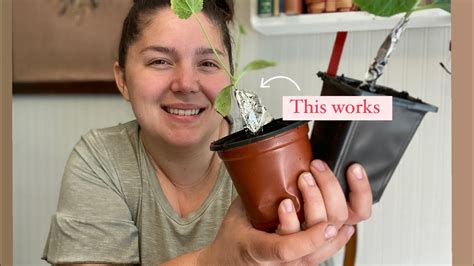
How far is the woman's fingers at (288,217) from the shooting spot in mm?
376

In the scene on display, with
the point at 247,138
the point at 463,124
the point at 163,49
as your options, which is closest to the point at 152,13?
the point at 163,49

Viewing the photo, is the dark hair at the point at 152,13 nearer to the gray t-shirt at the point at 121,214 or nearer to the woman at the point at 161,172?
the woman at the point at 161,172

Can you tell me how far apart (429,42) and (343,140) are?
36 cm

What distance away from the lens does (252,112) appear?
15.5 inches

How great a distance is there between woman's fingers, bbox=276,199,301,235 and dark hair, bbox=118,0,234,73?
0.20m

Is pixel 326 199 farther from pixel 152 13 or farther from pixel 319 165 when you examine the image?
pixel 152 13

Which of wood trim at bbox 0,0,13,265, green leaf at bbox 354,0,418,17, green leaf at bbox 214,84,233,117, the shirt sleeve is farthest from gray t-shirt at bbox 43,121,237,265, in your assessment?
green leaf at bbox 354,0,418,17

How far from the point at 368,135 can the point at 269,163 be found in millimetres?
79

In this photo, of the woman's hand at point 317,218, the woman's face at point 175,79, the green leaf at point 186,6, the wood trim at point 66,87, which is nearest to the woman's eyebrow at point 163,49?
the woman's face at point 175,79

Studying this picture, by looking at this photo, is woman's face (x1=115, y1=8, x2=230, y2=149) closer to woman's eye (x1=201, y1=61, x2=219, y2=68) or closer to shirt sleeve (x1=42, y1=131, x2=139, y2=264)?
woman's eye (x1=201, y1=61, x2=219, y2=68)

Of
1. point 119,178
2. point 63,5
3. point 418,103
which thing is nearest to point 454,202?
point 418,103

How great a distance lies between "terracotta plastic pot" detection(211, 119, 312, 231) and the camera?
37 centimetres

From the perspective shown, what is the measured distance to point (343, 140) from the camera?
36 cm

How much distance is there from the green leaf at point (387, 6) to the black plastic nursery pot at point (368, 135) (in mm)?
58
